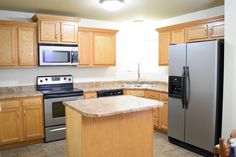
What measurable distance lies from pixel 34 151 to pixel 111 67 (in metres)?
2.66

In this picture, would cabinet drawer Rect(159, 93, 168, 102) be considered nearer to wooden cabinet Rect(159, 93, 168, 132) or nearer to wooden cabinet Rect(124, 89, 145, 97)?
wooden cabinet Rect(159, 93, 168, 132)

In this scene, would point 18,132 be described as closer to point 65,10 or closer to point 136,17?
point 65,10

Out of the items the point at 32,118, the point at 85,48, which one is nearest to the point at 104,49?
the point at 85,48

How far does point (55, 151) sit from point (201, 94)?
2.57 metres

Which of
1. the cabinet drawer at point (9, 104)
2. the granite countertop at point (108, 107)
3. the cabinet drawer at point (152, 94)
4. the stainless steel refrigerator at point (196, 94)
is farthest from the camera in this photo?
the cabinet drawer at point (152, 94)

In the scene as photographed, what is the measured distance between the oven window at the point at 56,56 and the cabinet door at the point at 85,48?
35 cm

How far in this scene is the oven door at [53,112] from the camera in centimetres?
396

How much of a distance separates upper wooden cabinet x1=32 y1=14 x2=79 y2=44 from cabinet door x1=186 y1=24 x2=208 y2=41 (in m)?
2.26

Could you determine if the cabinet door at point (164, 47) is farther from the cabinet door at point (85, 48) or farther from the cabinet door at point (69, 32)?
the cabinet door at point (69, 32)

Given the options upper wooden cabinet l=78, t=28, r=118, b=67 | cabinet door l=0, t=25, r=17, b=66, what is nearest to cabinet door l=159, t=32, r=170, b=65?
upper wooden cabinet l=78, t=28, r=118, b=67

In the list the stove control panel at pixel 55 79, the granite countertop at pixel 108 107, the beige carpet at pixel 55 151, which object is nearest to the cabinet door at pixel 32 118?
the beige carpet at pixel 55 151

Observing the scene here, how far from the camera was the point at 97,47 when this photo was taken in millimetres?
4832

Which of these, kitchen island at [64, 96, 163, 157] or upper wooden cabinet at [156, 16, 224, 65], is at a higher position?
upper wooden cabinet at [156, 16, 224, 65]

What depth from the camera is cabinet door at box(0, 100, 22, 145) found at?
3.64 m
